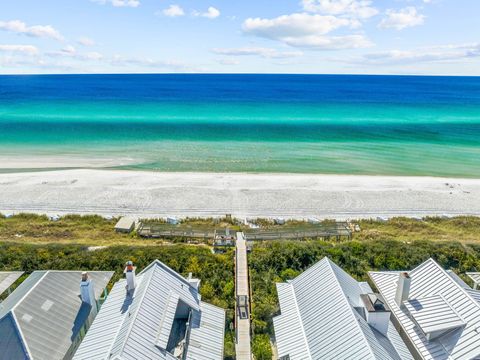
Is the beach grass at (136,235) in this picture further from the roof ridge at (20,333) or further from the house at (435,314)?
the roof ridge at (20,333)

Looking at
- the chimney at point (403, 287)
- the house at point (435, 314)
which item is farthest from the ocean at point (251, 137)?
the chimney at point (403, 287)

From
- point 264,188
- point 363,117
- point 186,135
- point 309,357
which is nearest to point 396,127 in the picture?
point 363,117

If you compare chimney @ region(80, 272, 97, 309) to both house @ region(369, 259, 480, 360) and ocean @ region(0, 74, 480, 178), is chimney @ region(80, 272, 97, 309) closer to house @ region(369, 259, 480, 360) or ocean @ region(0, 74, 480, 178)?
house @ region(369, 259, 480, 360)

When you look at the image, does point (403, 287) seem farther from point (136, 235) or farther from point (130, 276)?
point (136, 235)

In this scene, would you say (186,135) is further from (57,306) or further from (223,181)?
(57,306)

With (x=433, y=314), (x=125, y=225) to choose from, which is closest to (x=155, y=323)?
(x=433, y=314)

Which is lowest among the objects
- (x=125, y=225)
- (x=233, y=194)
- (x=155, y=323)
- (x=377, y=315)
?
(x=125, y=225)

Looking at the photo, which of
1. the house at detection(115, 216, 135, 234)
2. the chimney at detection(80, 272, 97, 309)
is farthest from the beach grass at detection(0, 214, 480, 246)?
the chimney at detection(80, 272, 97, 309)
